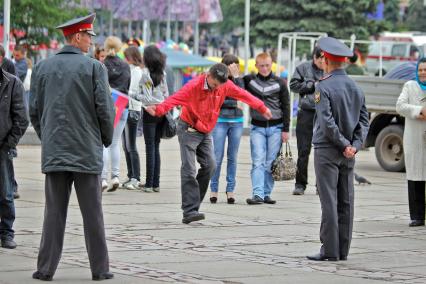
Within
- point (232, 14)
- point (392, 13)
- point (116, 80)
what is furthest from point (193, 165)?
point (392, 13)

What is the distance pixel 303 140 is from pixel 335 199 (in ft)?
19.0

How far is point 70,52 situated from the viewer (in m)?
9.43

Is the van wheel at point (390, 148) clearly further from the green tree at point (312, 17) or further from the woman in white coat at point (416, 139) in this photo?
the green tree at point (312, 17)

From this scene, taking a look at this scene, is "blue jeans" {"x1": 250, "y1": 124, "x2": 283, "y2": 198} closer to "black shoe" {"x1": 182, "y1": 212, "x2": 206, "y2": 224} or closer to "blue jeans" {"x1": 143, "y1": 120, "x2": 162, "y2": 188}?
"blue jeans" {"x1": 143, "y1": 120, "x2": 162, "y2": 188}

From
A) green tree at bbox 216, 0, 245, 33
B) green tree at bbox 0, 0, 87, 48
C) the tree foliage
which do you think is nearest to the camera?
green tree at bbox 0, 0, 87, 48

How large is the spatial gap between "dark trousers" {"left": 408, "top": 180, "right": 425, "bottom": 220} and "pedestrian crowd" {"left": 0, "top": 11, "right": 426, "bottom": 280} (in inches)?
0.4

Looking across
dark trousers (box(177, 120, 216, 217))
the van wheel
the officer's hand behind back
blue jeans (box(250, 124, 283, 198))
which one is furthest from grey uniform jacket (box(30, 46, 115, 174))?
the van wheel

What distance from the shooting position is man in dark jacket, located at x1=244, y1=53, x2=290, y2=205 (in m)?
15.5

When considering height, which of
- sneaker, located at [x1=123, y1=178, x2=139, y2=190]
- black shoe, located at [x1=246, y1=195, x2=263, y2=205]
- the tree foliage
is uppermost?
black shoe, located at [x1=246, y1=195, x2=263, y2=205]

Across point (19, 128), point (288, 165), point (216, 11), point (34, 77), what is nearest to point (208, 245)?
point (19, 128)

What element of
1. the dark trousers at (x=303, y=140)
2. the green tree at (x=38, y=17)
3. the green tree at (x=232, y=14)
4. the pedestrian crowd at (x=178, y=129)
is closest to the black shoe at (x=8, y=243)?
the pedestrian crowd at (x=178, y=129)

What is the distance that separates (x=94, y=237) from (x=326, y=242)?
227 cm

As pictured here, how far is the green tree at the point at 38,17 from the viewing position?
1133 inches

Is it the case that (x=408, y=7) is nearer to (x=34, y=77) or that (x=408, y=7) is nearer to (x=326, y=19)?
(x=326, y=19)
